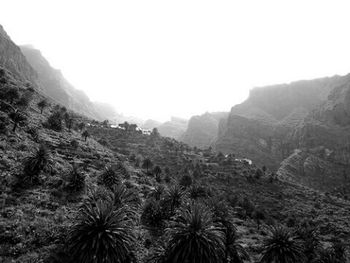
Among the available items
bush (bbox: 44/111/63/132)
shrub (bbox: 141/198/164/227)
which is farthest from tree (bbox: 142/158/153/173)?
shrub (bbox: 141/198/164/227)

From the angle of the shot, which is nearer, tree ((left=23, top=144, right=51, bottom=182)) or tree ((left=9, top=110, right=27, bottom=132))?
tree ((left=23, top=144, right=51, bottom=182))

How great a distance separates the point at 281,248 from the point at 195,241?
44.1 ft

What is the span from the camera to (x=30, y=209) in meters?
27.8

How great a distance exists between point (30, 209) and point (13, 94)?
4478 cm

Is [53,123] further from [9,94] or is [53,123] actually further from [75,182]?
[75,182]

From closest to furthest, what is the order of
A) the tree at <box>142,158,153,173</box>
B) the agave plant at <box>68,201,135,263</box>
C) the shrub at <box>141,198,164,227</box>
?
the agave plant at <box>68,201,135,263</box>, the shrub at <box>141,198,164,227</box>, the tree at <box>142,158,153,173</box>

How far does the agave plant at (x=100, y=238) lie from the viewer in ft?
68.1

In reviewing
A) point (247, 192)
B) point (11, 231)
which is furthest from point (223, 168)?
point (11, 231)

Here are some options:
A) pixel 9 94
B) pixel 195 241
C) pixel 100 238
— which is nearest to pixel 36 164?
pixel 100 238

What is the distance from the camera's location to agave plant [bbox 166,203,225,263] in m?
23.2

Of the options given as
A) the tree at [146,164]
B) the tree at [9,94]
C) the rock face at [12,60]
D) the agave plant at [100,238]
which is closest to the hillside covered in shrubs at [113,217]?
the agave plant at [100,238]

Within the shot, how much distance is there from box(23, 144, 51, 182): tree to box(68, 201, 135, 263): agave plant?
15895 millimetres

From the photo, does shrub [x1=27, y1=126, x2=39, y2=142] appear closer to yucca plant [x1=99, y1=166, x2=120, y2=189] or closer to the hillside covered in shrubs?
the hillside covered in shrubs

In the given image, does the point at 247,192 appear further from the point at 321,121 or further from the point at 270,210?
the point at 321,121
